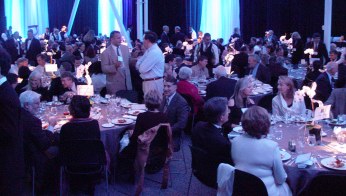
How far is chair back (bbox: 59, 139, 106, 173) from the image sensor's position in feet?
13.3

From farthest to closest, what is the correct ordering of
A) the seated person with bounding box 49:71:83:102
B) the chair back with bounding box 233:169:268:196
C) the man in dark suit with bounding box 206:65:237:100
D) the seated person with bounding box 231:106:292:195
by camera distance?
the man in dark suit with bounding box 206:65:237:100 → the seated person with bounding box 49:71:83:102 → the seated person with bounding box 231:106:292:195 → the chair back with bounding box 233:169:268:196

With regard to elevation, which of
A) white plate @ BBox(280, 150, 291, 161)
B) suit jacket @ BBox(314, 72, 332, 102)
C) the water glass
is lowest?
white plate @ BBox(280, 150, 291, 161)

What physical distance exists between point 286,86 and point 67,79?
3.00m

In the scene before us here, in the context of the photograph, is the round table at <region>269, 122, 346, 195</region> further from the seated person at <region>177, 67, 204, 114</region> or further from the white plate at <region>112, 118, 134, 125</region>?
the seated person at <region>177, 67, 204, 114</region>

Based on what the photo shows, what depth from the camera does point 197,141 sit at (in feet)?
12.6

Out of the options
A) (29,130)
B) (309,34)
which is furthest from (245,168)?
(309,34)

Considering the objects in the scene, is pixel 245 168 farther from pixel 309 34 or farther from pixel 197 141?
pixel 309 34

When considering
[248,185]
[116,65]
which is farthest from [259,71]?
[248,185]

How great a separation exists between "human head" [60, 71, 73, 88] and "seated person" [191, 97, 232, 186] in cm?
291

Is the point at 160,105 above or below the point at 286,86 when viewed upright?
below

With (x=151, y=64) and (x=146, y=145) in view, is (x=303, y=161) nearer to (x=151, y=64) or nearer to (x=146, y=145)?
(x=146, y=145)

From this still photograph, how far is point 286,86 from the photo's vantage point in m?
5.15

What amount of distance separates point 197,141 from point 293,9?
49.7 feet

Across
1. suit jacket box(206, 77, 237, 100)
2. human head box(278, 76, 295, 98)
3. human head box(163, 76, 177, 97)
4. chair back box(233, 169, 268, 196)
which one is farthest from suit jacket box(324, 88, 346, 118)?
chair back box(233, 169, 268, 196)
